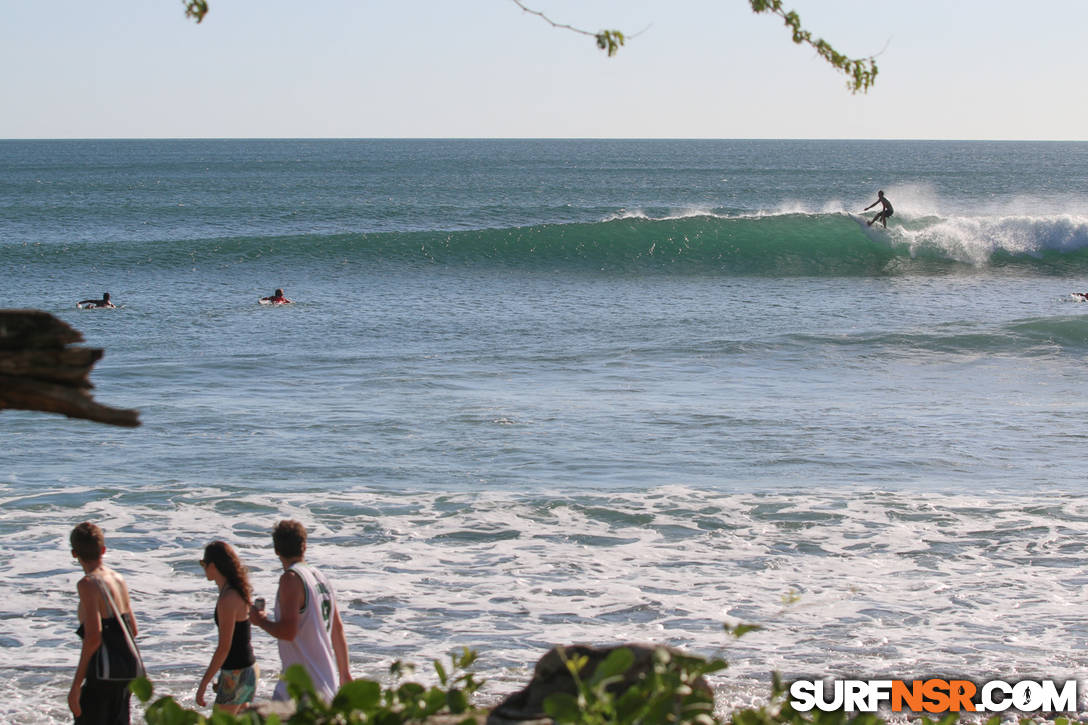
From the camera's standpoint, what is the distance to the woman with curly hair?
16.1 feet

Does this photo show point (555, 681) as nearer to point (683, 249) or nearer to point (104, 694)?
point (104, 694)

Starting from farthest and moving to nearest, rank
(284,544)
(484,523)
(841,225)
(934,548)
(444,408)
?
(841,225) < (444,408) < (484,523) < (934,548) < (284,544)

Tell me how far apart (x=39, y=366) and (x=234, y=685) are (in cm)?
277

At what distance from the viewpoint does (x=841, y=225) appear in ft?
114

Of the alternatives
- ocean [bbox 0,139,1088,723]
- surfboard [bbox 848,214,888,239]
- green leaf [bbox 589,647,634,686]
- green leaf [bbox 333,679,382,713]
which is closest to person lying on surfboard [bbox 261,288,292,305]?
ocean [bbox 0,139,1088,723]

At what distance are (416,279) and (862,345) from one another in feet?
48.1

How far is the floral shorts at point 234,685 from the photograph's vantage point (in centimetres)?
502

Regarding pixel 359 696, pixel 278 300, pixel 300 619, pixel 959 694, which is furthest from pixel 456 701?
pixel 278 300

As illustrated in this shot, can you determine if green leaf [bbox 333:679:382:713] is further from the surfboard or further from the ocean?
the surfboard

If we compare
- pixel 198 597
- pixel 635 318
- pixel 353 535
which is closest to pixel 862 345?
pixel 635 318

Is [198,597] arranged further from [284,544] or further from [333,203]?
[333,203]

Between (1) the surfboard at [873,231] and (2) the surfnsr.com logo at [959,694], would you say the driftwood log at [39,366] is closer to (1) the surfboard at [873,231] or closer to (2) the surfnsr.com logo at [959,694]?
(2) the surfnsr.com logo at [959,694]

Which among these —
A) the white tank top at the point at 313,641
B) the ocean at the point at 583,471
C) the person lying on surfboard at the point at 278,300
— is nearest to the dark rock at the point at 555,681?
the ocean at the point at 583,471

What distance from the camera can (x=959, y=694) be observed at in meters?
5.86
